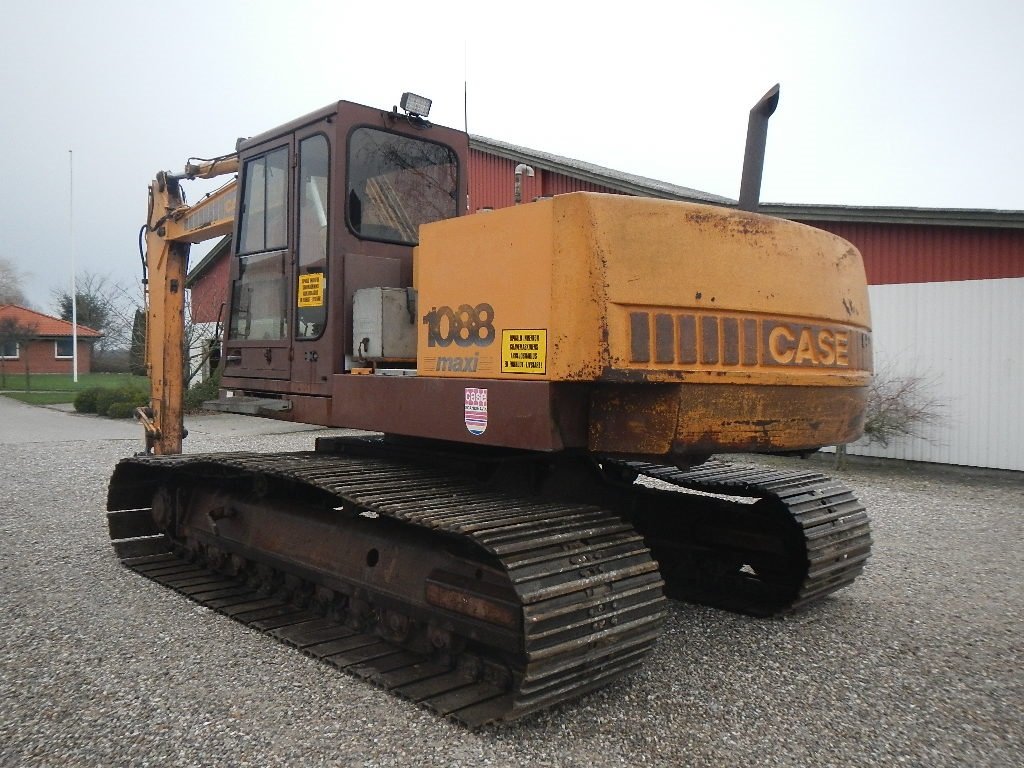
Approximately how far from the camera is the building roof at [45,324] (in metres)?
A: 46.5

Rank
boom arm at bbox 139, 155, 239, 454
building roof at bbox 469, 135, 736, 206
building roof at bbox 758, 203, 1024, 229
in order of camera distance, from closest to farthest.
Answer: boom arm at bbox 139, 155, 239, 454, building roof at bbox 758, 203, 1024, 229, building roof at bbox 469, 135, 736, 206

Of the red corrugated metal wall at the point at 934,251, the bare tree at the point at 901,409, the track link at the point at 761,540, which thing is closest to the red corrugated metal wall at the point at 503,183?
the red corrugated metal wall at the point at 934,251

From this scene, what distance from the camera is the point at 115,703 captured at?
12.0 feet

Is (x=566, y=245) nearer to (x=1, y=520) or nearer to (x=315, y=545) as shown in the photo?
(x=315, y=545)

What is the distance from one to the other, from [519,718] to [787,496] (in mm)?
2481

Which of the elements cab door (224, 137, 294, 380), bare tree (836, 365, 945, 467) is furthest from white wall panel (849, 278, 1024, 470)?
cab door (224, 137, 294, 380)

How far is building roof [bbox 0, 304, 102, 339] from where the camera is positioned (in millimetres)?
46478

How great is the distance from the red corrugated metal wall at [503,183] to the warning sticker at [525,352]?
11338mm

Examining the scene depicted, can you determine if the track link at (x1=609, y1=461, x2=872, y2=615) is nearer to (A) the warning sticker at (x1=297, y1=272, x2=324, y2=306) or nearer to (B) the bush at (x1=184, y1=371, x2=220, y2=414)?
(A) the warning sticker at (x1=297, y1=272, x2=324, y2=306)

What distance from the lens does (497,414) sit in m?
3.73

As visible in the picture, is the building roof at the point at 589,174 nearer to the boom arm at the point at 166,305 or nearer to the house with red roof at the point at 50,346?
the boom arm at the point at 166,305

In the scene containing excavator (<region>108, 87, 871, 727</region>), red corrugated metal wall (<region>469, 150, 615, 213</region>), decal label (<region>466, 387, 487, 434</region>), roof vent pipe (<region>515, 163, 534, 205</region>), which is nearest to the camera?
excavator (<region>108, 87, 871, 727</region>)

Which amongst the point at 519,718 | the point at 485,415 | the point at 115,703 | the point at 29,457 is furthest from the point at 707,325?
the point at 29,457

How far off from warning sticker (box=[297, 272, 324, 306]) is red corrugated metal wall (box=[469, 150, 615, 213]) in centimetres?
1020
